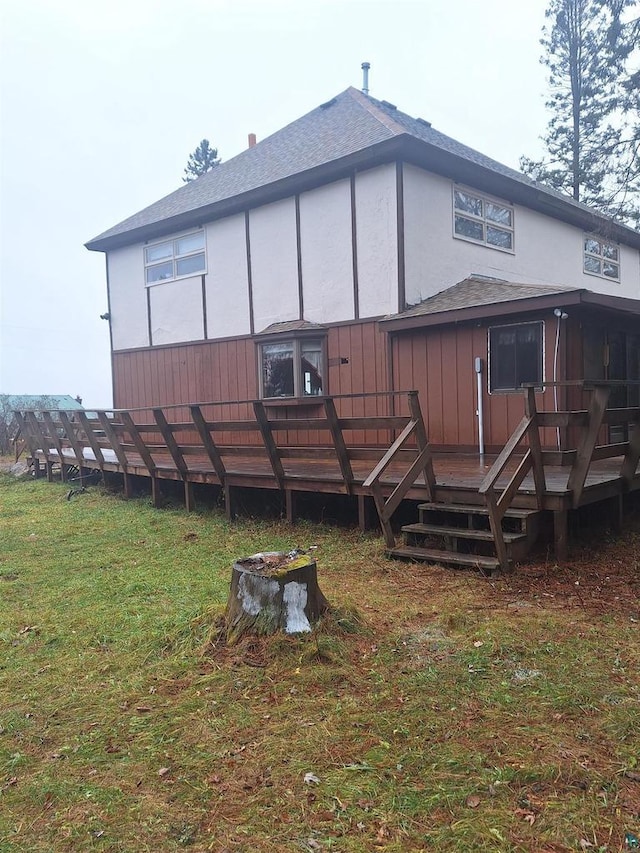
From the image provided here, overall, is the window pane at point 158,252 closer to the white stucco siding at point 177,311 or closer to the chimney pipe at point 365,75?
the white stucco siding at point 177,311

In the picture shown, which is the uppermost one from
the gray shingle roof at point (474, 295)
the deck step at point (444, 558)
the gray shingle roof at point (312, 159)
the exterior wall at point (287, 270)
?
the gray shingle roof at point (312, 159)

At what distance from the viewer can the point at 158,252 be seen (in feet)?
43.6

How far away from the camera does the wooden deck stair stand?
5.36 m

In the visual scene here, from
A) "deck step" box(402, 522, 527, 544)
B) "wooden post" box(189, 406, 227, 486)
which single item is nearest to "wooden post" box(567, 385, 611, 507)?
"deck step" box(402, 522, 527, 544)

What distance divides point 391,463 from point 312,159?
5580 mm

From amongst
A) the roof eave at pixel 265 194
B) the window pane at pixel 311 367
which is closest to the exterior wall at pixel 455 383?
the window pane at pixel 311 367

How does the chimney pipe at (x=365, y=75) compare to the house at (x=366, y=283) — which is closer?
the house at (x=366, y=283)

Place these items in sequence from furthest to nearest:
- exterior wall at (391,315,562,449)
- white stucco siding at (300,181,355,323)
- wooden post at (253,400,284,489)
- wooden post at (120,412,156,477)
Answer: white stucco siding at (300,181,355,323), wooden post at (120,412,156,477), exterior wall at (391,315,562,449), wooden post at (253,400,284,489)

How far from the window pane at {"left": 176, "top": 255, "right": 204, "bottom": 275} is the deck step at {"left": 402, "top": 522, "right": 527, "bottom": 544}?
8293 mm

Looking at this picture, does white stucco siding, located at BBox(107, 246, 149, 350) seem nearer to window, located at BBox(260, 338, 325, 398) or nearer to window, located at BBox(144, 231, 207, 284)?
window, located at BBox(144, 231, 207, 284)

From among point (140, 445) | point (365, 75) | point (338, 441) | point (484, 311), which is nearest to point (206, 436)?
point (140, 445)

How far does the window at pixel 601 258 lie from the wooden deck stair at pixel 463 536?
1004 cm

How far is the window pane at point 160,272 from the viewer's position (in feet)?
43.0

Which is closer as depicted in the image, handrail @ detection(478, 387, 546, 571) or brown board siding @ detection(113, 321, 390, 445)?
handrail @ detection(478, 387, 546, 571)
